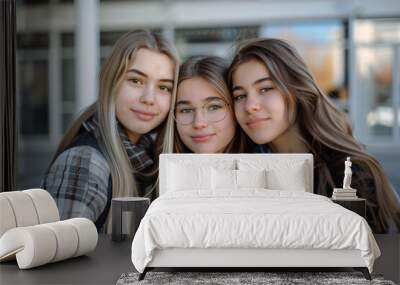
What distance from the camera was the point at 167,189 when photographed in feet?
21.1

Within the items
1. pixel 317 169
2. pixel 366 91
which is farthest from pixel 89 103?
pixel 366 91

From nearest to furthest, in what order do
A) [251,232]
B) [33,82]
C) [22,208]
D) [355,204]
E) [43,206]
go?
[251,232], [22,208], [43,206], [355,204], [33,82]

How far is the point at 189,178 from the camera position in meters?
6.22

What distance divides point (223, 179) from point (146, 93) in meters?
1.29

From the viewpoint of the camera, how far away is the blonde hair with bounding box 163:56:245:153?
6.70 m

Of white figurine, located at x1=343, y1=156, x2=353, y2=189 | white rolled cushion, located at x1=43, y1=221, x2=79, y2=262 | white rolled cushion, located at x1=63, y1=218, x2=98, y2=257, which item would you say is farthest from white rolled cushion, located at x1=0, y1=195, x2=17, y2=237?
white figurine, located at x1=343, y1=156, x2=353, y2=189

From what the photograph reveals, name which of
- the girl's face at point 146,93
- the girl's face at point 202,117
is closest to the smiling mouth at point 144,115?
the girl's face at point 146,93

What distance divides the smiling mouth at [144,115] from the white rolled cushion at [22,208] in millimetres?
1672

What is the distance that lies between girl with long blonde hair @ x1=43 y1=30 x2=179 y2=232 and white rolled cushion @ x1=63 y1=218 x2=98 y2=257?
123 cm

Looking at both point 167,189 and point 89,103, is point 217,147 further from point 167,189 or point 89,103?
point 89,103

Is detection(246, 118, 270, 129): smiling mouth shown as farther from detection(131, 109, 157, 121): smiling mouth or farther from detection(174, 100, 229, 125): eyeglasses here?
detection(131, 109, 157, 121): smiling mouth

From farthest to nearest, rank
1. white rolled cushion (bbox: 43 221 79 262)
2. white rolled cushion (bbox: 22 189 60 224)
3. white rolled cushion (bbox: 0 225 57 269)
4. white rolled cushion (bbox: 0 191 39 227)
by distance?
1. white rolled cushion (bbox: 22 189 60 224)
2. white rolled cushion (bbox: 0 191 39 227)
3. white rolled cushion (bbox: 43 221 79 262)
4. white rolled cushion (bbox: 0 225 57 269)

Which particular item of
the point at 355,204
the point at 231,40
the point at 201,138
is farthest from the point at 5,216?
the point at 355,204

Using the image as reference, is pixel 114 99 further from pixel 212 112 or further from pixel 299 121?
pixel 299 121
